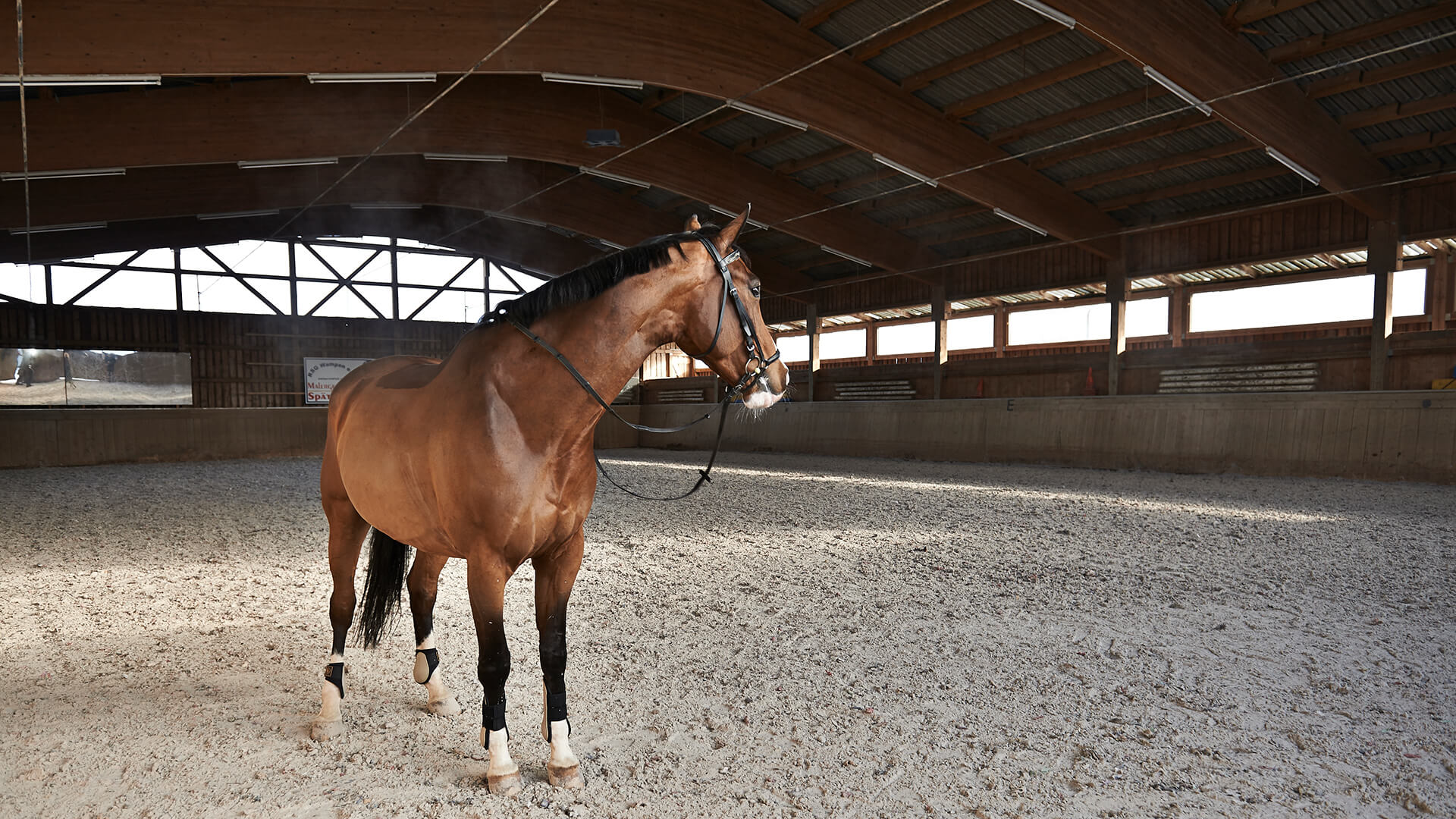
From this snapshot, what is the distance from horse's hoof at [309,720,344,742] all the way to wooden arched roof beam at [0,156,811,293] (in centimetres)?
1415

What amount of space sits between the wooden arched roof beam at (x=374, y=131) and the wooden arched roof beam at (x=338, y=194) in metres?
1.00

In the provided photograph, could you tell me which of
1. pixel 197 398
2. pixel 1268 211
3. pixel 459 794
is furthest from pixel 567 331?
pixel 197 398

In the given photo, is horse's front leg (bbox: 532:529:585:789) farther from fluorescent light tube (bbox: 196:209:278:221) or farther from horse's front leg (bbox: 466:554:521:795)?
fluorescent light tube (bbox: 196:209:278:221)

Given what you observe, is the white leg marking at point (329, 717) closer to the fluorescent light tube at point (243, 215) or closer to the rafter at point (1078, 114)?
the rafter at point (1078, 114)

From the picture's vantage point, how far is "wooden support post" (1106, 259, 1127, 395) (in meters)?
13.3

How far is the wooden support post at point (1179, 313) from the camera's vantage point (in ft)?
52.5

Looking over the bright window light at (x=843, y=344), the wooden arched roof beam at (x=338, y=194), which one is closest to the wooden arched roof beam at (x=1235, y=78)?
the wooden arched roof beam at (x=338, y=194)

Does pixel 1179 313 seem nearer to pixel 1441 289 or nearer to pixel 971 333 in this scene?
pixel 1441 289

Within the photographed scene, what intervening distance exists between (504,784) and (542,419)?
109 centimetres

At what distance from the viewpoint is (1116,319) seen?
13414 millimetres

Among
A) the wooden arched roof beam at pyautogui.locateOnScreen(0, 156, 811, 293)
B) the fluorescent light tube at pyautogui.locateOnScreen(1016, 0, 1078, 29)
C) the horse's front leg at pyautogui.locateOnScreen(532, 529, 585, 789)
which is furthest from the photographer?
the wooden arched roof beam at pyautogui.locateOnScreen(0, 156, 811, 293)

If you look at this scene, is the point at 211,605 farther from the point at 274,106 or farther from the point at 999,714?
the point at 274,106

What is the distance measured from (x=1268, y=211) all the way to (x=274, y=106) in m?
15.9

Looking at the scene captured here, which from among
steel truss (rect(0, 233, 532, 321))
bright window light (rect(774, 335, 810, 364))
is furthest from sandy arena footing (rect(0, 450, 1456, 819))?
bright window light (rect(774, 335, 810, 364))
